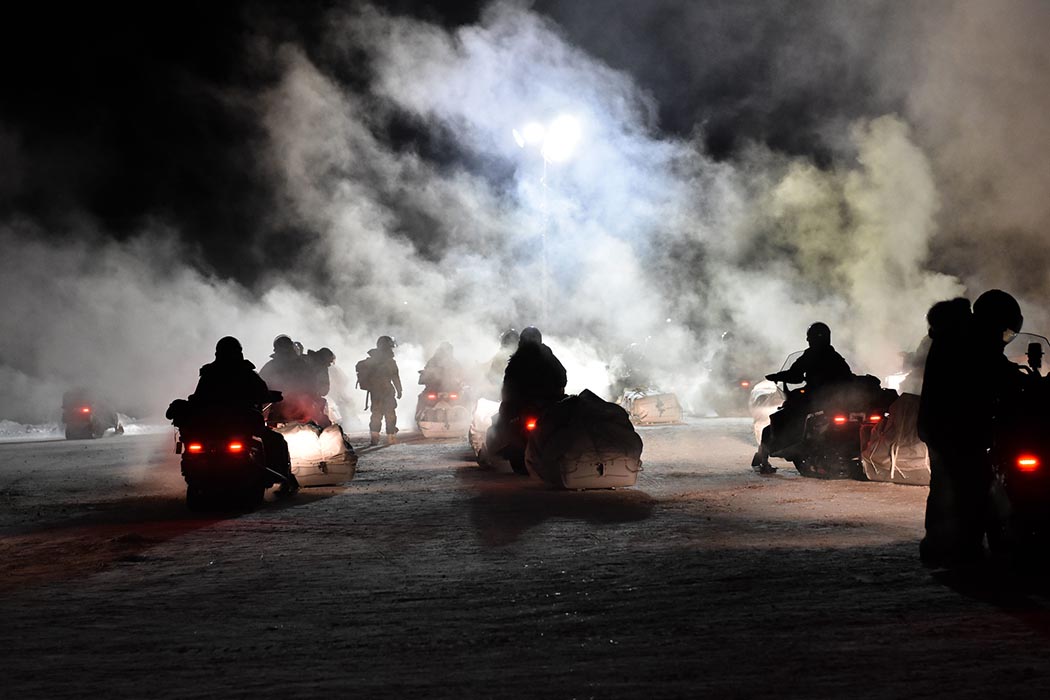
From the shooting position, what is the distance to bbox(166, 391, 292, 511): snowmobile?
10406 millimetres

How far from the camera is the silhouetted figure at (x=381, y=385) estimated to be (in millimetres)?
22219

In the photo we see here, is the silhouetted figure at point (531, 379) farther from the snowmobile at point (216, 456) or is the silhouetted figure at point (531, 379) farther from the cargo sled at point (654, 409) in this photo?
the cargo sled at point (654, 409)

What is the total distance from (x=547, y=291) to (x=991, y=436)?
127ft

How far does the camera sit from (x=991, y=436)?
676 cm

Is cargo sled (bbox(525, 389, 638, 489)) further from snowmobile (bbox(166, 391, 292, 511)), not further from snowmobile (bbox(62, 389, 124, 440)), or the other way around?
snowmobile (bbox(62, 389, 124, 440))

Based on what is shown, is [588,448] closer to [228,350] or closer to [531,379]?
[531,379]

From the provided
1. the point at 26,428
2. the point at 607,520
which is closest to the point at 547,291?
the point at 26,428

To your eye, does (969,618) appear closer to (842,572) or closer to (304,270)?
(842,572)

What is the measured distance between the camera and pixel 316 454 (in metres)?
12.8

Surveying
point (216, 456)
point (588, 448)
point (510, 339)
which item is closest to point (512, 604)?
point (216, 456)

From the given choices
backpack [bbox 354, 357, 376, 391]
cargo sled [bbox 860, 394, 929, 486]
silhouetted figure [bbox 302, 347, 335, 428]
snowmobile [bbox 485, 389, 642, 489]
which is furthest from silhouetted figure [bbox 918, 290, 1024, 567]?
backpack [bbox 354, 357, 376, 391]

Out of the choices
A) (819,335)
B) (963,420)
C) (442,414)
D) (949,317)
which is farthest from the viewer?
(442,414)

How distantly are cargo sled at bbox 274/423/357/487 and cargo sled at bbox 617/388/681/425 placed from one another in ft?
50.5

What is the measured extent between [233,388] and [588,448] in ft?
12.4
